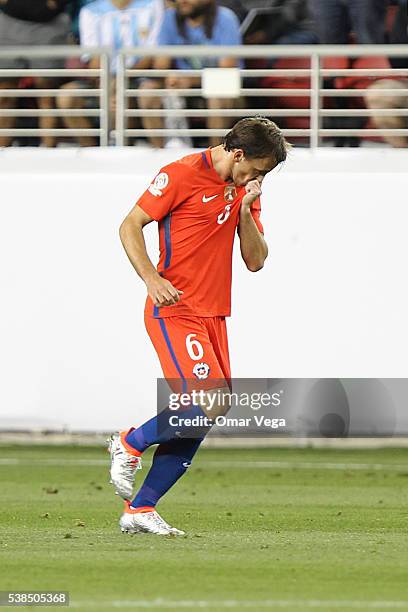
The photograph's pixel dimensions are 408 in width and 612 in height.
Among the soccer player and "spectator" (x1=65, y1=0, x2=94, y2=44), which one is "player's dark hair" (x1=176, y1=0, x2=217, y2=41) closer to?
"spectator" (x1=65, y1=0, x2=94, y2=44)

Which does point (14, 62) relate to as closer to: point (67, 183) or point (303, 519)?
point (67, 183)

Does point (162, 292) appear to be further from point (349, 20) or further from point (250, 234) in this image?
point (349, 20)

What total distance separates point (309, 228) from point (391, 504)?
5975 millimetres

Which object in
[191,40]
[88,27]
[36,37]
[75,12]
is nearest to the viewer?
[191,40]

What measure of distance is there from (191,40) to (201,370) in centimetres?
890

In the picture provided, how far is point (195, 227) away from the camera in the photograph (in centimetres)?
895

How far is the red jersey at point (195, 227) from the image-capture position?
887 centimetres

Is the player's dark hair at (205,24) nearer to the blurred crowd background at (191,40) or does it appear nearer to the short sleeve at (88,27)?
the blurred crowd background at (191,40)

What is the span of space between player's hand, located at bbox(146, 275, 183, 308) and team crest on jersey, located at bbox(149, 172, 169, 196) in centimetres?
49

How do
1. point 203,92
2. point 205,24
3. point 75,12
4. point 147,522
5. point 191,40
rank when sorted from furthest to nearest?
1. point 75,12
2. point 191,40
3. point 205,24
4. point 203,92
5. point 147,522

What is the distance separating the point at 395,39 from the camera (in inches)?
670

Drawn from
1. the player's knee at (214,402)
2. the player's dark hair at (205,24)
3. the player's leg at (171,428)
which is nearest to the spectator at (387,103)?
the player's dark hair at (205,24)

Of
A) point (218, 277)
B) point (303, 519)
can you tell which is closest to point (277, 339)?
point (303, 519)
